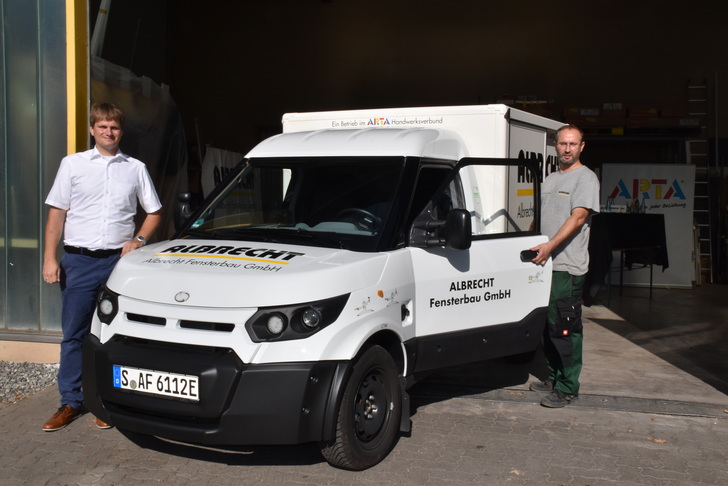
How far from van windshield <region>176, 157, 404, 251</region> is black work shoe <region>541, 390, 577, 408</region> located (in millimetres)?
2065

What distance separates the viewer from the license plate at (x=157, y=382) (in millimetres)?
3840

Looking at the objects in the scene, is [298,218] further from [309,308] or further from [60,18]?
[60,18]

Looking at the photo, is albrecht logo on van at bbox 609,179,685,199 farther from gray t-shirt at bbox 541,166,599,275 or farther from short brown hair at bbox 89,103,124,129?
short brown hair at bbox 89,103,124,129

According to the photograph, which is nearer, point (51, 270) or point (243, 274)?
point (243, 274)

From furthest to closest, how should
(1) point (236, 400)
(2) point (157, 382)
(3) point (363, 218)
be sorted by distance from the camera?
(3) point (363, 218), (2) point (157, 382), (1) point (236, 400)

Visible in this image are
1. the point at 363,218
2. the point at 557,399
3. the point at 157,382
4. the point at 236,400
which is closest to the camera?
the point at 236,400

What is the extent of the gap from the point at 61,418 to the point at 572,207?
3822mm

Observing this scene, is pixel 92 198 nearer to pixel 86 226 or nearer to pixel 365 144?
pixel 86 226

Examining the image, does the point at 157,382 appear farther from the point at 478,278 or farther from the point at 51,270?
the point at 478,278

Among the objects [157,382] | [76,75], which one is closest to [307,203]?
[157,382]

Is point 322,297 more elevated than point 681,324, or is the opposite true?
point 322,297

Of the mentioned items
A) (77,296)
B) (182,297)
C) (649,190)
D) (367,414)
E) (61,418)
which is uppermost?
(649,190)

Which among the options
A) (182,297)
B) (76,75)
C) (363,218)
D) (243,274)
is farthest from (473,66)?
(182,297)

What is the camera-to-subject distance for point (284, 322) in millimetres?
3863
